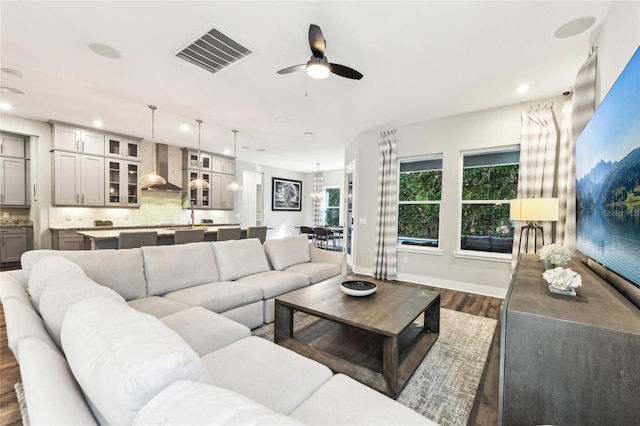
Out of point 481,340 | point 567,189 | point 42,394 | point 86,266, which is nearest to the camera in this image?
point 42,394

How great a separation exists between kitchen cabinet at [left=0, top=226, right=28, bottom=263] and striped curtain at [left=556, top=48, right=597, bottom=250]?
28.8 feet

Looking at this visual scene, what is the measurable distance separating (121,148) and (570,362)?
7.33 m

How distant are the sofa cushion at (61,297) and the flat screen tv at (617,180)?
2.26 meters

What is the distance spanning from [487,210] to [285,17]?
394 cm

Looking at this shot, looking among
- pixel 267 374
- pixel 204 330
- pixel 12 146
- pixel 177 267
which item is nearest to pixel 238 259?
pixel 177 267

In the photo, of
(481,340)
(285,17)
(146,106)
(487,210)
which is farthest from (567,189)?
(146,106)

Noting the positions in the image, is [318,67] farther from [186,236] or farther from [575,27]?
[186,236]

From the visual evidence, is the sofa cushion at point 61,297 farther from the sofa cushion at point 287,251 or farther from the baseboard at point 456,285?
the baseboard at point 456,285

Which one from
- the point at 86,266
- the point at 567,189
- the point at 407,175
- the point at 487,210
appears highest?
the point at 407,175

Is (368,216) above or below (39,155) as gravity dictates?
below

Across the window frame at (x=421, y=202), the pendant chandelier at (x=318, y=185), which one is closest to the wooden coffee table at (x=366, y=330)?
the window frame at (x=421, y=202)

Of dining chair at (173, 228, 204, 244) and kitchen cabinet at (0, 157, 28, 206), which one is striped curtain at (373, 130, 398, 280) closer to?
dining chair at (173, 228, 204, 244)

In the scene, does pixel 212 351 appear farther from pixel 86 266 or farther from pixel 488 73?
pixel 488 73

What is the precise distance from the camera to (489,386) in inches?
76.2
